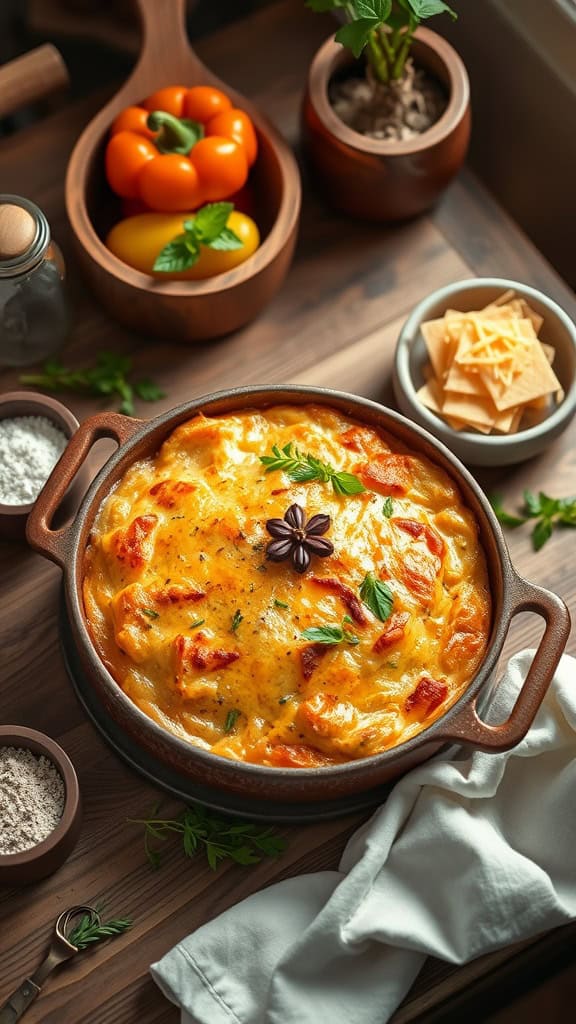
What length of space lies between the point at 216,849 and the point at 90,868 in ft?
0.83

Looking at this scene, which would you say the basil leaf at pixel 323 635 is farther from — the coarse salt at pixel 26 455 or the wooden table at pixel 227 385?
the coarse salt at pixel 26 455

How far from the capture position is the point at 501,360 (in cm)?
256

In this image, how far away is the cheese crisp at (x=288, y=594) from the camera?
7.02ft

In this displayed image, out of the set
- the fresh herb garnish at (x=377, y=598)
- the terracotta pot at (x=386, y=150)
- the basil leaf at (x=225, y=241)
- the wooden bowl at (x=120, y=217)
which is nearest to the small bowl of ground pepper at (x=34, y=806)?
the fresh herb garnish at (x=377, y=598)

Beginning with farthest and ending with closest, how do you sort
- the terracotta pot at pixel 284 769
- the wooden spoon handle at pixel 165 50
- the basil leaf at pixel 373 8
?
the wooden spoon handle at pixel 165 50 → the basil leaf at pixel 373 8 → the terracotta pot at pixel 284 769

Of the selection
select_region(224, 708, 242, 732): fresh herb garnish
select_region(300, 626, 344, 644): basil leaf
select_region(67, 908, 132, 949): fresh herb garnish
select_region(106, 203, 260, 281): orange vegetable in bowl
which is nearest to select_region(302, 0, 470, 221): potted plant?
select_region(106, 203, 260, 281): orange vegetable in bowl

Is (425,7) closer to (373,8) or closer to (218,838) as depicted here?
(373,8)

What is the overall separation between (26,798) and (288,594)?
24.5 inches

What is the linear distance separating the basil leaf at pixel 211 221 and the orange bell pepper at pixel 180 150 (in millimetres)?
79

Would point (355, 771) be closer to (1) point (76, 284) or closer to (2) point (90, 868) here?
(2) point (90, 868)

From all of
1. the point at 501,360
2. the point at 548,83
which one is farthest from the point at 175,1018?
the point at 548,83

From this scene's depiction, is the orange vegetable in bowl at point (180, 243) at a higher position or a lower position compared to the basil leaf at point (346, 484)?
lower

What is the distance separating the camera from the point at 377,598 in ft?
7.17

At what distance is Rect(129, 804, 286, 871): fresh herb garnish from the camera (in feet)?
7.55
